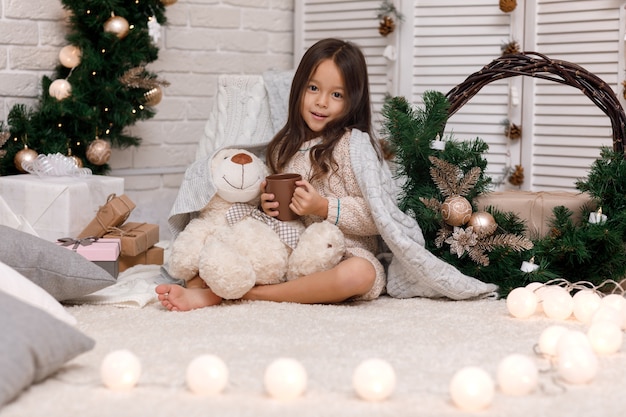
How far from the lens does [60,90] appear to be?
2934mm

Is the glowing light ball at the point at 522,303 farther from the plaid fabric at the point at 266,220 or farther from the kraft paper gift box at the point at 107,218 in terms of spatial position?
the kraft paper gift box at the point at 107,218

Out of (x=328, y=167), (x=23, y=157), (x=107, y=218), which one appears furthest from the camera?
(x=23, y=157)

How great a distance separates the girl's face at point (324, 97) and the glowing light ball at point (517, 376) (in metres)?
1.12

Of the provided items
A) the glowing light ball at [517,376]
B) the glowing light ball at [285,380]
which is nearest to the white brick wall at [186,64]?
the glowing light ball at [285,380]

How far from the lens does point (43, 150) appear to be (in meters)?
2.90

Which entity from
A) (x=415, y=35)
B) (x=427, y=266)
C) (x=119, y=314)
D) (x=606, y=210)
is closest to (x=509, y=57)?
(x=606, y=210)

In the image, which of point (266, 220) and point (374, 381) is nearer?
point (374, 381)

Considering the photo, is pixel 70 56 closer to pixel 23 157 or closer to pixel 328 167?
pixel 23 157

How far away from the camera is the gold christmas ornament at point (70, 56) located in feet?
9.85

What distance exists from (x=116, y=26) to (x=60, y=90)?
0.97 feet

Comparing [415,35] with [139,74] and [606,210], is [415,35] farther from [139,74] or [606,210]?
[606,210]

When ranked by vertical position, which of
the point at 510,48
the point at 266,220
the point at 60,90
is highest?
the point at 510,48

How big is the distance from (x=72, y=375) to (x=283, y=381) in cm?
41

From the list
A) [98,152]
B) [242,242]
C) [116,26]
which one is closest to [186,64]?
[116,26]
